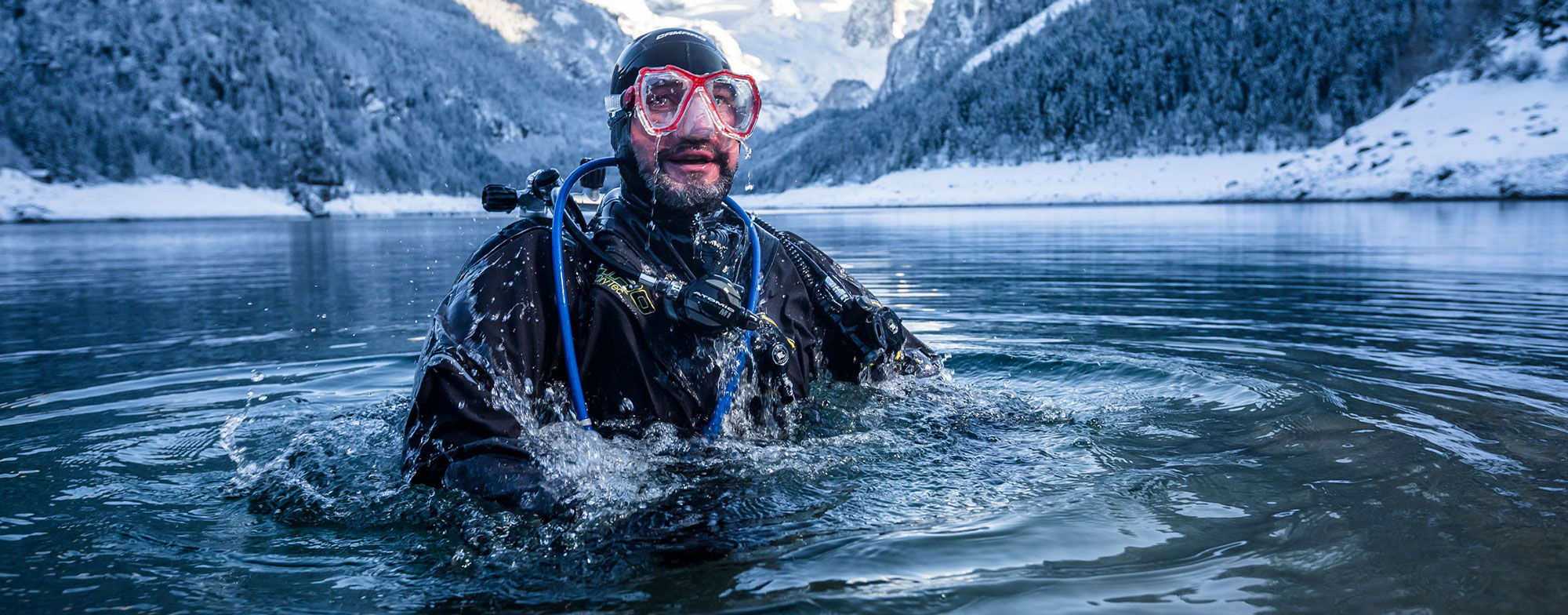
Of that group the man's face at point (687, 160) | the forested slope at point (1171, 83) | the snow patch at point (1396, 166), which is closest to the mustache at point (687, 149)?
the man's face at point (687, 160)

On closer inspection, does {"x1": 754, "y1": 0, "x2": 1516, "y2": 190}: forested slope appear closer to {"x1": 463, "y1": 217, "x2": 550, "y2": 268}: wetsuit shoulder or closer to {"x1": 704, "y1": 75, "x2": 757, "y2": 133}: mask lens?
{"x1": 704, "y1": 75, "x2": 757, "y2": 133}: mask lens

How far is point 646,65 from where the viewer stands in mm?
3500

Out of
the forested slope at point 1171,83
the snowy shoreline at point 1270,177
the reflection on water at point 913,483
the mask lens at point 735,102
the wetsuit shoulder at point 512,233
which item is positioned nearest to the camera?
the reflection on water at point 913,483

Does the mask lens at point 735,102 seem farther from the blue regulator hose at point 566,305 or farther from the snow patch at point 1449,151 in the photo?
the snow patch at point 1449,151

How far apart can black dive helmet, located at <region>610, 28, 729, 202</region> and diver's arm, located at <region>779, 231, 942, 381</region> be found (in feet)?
2.59

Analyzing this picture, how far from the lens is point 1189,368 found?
18.1 ft

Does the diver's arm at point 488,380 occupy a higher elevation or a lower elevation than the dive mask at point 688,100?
lower

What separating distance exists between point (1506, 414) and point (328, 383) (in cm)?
631

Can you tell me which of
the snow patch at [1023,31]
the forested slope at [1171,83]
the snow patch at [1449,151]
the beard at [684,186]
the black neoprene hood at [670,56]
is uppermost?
the snow patch at [1023,31]

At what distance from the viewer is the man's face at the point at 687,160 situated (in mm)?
3318

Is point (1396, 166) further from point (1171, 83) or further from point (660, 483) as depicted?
point (660, 483)

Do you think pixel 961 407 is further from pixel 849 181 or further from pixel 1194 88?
pixel 849 181

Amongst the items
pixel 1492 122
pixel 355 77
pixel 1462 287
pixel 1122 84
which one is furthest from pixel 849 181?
pixel 355 77

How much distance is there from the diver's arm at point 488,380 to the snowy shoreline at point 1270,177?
37827mm
